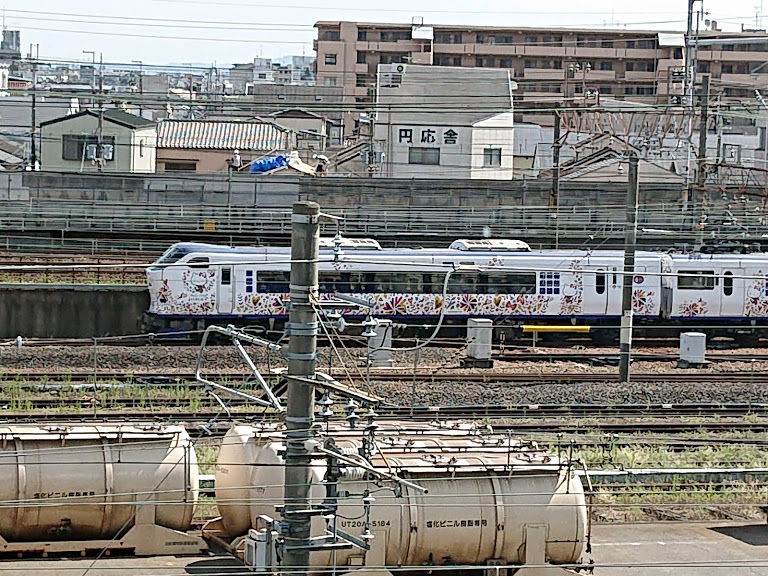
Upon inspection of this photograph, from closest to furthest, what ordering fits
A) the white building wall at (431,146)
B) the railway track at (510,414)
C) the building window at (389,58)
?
1. the railway track at (510,414)
2. the white building wall at (431,146)
3. the building window at (389,58)

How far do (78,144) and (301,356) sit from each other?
3608 centimetres

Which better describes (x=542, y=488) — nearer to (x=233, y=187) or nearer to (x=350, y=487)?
(x=350, y=487)

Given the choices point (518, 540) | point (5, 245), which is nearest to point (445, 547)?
point (518, 540)

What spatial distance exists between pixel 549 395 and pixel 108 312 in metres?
10.2

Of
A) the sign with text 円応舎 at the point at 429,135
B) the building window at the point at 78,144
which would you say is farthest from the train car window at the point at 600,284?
the building window at the point at 78,144

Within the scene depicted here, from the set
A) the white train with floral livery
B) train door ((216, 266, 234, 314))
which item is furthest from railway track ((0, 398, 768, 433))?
train door ((216, 266, 234, 314))

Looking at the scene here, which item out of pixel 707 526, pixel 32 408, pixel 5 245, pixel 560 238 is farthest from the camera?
pixel 560 238

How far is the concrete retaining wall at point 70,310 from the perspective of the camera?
2430cm

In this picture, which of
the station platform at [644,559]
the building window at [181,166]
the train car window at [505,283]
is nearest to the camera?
the station platform at [644,559]

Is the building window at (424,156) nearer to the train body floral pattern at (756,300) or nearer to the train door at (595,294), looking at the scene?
the train door at (595,294)

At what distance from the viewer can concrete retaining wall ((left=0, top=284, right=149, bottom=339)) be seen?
24.3m

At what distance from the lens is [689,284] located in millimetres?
24719

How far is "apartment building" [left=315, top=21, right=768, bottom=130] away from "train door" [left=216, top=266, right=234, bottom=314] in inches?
1637

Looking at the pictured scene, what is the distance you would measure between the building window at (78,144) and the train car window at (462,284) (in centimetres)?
2067
